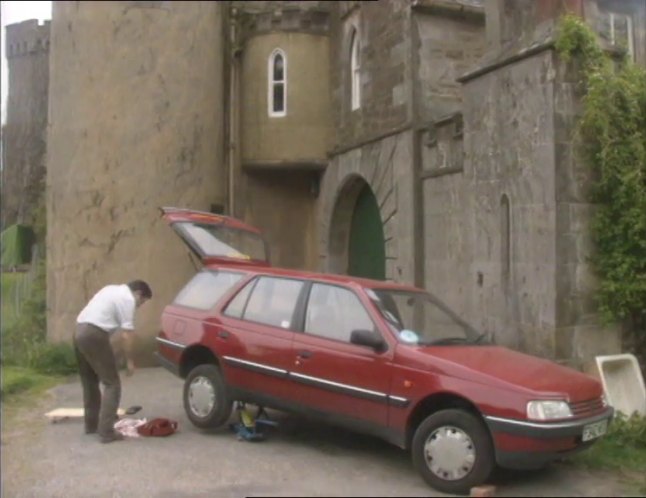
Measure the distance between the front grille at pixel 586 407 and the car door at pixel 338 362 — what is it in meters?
1.31

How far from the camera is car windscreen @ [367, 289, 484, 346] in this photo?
541 centimetres

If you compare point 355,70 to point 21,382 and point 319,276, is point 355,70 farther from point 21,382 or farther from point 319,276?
point 21,382

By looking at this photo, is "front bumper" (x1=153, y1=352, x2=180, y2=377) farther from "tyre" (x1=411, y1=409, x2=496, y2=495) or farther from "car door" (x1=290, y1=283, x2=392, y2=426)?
"tyre" (x1=411, y1=409, x2=496, y2=495)

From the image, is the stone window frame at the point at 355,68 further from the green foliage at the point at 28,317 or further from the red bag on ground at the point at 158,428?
the green foliage at the point at 28,317

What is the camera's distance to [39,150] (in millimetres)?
3115

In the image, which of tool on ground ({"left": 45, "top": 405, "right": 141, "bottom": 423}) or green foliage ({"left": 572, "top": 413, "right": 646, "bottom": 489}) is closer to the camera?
green foliage ({"left": 572, "top": 413, "right": 646, "bottom": 489})

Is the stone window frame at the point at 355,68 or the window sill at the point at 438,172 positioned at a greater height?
the stone window frame at the point at 355,68

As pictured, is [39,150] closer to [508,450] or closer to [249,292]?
[508,450]

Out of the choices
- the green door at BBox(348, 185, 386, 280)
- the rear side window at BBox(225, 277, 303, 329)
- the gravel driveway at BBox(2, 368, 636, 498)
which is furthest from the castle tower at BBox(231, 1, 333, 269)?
the rear side window at BBox(225, 277, 303, 329)

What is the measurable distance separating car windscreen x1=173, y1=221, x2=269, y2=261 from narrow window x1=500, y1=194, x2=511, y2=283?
2.47 metres

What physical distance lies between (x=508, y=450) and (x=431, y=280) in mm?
6803

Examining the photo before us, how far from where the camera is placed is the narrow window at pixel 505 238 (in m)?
8.26

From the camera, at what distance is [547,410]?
14.0ft

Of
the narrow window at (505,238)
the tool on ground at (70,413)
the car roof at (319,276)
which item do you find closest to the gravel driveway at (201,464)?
the tool on ground at (70,413)
